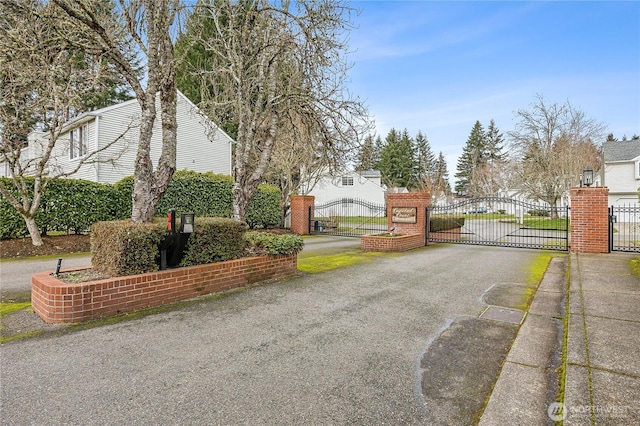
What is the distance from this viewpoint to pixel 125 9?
5.24m

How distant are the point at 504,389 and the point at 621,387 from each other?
2.39 ft

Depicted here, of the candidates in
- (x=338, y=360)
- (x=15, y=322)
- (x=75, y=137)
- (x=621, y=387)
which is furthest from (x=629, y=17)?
(x=75, y=137)

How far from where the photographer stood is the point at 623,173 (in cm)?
2705

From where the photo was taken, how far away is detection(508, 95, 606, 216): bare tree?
24.3m

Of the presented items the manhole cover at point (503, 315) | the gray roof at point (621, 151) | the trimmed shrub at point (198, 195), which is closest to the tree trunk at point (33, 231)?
the trimmed shrub at point (198, 195)

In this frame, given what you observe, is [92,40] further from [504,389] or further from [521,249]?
[521,249]

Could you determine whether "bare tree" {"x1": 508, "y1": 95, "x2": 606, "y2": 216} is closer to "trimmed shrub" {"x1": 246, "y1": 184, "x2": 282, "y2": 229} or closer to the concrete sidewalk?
"trimmed shrub" {"x1": 246, "y1": 184, "x2": 282, "y2": 229}

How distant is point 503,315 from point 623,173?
1254 inches

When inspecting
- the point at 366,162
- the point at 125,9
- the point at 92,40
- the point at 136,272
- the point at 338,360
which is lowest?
the point at 338,360

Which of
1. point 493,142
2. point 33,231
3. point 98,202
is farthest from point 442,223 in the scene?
point 493,142

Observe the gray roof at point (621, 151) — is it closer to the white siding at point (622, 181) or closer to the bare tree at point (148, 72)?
the white siding at point (622, 181)

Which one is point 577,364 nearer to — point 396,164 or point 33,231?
point 33,231

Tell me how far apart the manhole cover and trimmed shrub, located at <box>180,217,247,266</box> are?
3.84 m

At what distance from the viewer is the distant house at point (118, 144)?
52.1 ft
